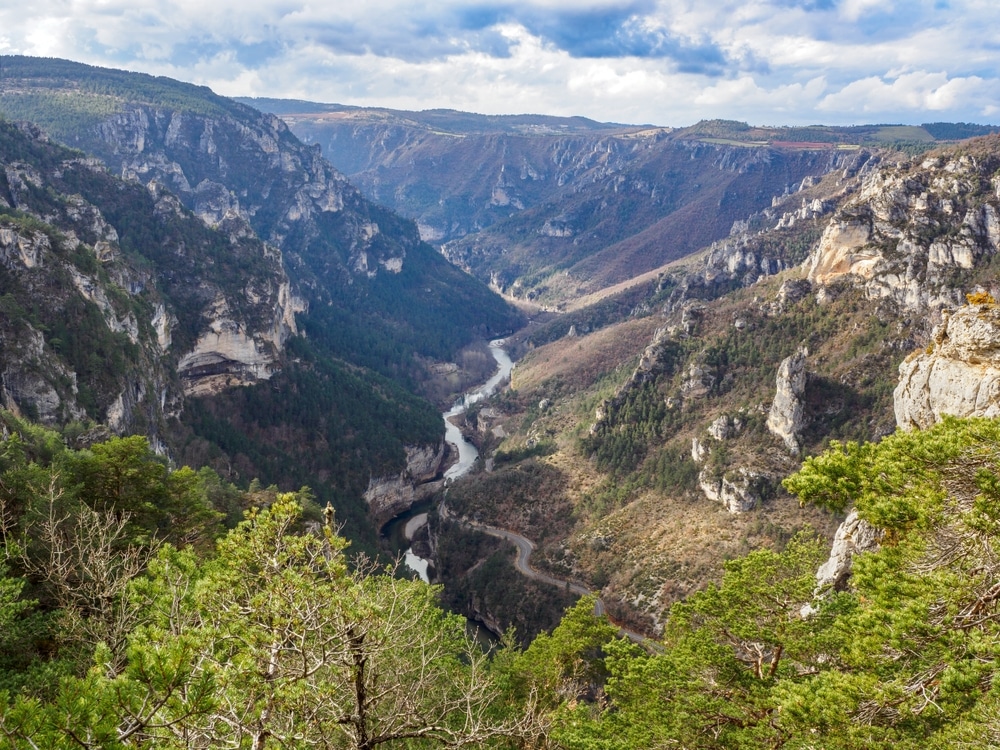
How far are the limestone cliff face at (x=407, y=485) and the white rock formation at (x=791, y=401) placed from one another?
64.7 m

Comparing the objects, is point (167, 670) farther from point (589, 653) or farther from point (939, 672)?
point (589, 653)

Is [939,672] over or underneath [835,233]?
underneath

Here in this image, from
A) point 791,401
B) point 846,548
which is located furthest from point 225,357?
point 846,548

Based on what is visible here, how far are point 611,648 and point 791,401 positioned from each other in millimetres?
56519

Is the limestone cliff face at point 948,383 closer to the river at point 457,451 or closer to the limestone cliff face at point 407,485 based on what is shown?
the river at point 457,451

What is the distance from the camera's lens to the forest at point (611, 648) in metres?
10.5

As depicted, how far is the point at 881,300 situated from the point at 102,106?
211497 mm

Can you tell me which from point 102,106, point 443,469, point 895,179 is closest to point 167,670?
point 895,179

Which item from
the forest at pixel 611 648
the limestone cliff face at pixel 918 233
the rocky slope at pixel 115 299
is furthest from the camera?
the limestone cliff face at pixel 918 233

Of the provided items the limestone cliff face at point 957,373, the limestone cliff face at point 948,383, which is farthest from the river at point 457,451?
the limestone cliff face at point 957,373

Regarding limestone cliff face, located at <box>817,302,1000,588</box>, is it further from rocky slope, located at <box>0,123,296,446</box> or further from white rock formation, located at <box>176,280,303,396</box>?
white rock formation, located at <box>176,280,303,396</box>

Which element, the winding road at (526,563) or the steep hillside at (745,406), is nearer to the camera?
the winding road at (526,563)

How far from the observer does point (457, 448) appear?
14125 cm

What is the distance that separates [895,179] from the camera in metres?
91.6
